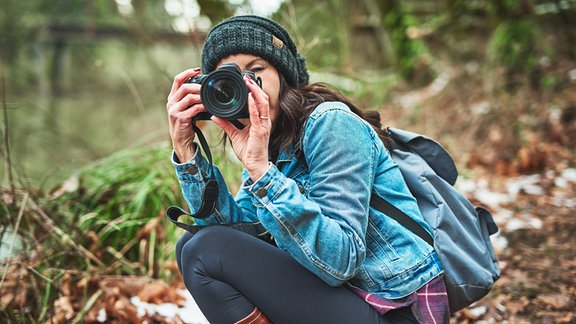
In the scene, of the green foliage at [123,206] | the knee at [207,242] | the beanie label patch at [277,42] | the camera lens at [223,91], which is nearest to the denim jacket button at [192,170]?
the knee at [207,242]

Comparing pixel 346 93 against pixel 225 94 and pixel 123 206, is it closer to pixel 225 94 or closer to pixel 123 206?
pixel 123 206

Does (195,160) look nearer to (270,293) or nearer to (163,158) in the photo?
(270,293)

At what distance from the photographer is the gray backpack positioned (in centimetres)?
151

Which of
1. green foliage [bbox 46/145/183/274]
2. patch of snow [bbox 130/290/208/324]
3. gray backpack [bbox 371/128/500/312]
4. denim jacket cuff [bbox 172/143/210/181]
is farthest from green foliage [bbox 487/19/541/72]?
denim jacket cuff [bbox 172/143/210/181]

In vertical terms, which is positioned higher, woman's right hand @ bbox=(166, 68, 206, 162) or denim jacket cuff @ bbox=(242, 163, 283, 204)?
woman's right hand @ bbox=(166, 68, 206, 162)

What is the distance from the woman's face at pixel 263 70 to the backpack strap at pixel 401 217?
0.44 meters

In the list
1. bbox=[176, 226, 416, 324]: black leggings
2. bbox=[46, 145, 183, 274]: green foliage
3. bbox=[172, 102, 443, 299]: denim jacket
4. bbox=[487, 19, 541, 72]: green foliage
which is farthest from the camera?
bbox=[487, 19, 541, 72]: green foliage

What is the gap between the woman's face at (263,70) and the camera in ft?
5.30

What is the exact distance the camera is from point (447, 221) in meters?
1.53

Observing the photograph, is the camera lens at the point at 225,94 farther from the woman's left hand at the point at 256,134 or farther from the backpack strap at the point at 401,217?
the backpack strap at the point at 401,217

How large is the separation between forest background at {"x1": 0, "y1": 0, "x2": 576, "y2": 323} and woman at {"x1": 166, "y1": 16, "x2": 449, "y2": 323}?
2.85 feet

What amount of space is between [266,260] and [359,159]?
16.6 inches

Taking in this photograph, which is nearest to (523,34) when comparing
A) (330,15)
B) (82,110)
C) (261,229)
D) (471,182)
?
(471,182)

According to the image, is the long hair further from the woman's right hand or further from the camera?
the woman's right hand
